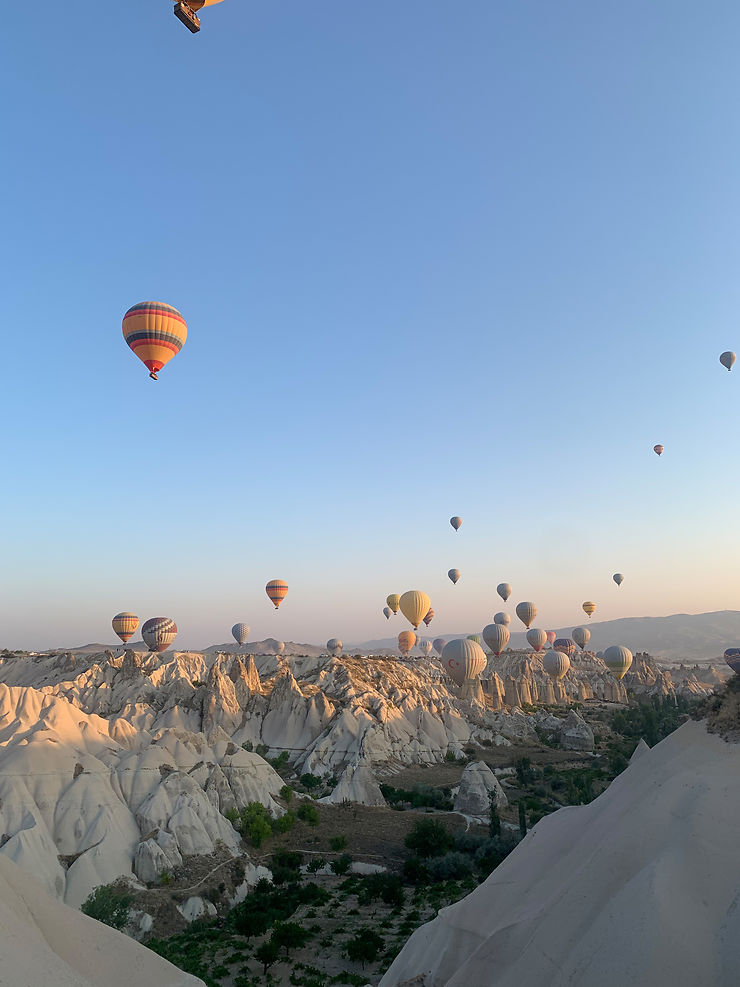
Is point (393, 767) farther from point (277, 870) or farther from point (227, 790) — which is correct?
point (277, 870)

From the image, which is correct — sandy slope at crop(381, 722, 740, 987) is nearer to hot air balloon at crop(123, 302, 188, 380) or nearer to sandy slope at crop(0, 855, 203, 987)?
sandy slope at crop(0, 855, 203, 987)

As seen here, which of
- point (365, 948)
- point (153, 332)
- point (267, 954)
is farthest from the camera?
point (153, 332)

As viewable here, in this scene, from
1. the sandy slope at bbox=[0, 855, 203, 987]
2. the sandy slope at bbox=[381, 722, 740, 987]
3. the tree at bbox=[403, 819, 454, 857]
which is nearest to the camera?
the sandy slope at bbox=[381, 722, 740, 987]

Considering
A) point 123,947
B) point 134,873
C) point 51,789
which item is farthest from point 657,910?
point 51,789

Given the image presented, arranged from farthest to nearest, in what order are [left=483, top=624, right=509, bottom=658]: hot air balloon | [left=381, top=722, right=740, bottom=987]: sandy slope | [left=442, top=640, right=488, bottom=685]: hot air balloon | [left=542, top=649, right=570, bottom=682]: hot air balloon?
[left=542, top=649, right=570, bottom=682]: hot air balloon < [left=483, top=624, right=509, bottom=658]: hot air balloon < [left=442, top=640, right=488, bottom=685]: hot air balloon < [left=381, top=722, right=740, bottom=987]: sandy slope

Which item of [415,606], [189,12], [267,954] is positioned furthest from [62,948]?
A: [415,606]

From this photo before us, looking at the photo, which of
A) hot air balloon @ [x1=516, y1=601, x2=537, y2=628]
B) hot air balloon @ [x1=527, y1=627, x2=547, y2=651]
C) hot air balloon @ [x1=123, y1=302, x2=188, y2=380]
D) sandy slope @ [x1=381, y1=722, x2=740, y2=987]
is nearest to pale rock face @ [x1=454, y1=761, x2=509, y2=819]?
sandy slope @ [x1=381, y1=722, x2=740, y2=987]

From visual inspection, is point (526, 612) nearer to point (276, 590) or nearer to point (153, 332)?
point (276, 590)
